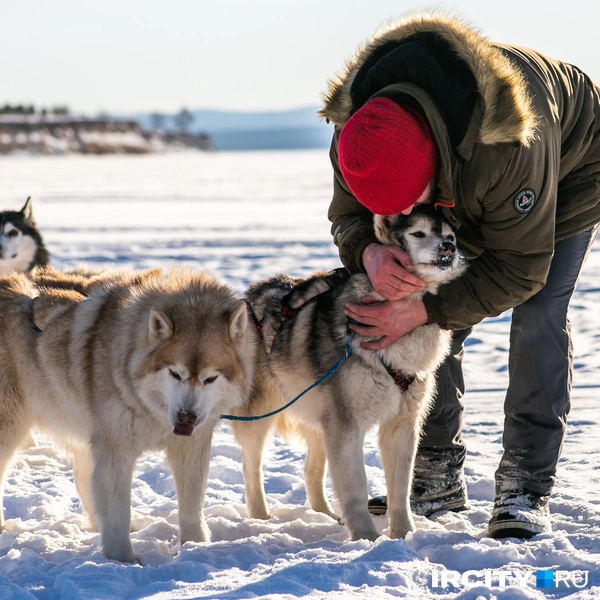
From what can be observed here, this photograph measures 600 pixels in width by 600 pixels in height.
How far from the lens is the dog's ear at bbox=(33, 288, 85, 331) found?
10.6 ft

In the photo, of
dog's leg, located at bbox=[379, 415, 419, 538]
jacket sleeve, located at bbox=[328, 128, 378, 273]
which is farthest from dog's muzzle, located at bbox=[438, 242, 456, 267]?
dog's leg, located at bbox=[379, 415, 419, 538]

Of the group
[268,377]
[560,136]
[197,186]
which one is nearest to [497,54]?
[560,136]

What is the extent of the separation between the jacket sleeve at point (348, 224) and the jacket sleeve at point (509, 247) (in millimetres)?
348

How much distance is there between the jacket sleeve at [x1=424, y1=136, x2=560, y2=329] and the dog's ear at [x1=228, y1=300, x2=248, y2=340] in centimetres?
68

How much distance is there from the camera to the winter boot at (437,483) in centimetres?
357

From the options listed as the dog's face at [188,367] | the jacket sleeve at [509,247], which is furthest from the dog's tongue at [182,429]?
the jacket sleeve at [509,247]

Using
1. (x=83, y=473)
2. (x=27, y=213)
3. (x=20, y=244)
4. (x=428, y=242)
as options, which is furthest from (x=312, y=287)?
(x=27, y=213)

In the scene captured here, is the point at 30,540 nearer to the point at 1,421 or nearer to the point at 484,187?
the point at 1,421

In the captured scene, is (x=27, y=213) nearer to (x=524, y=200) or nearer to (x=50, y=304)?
(x=50, y=304)

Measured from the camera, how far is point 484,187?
2852 millimetres

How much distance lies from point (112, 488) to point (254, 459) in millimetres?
731

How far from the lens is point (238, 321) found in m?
3.08

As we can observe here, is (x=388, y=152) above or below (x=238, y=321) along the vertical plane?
above

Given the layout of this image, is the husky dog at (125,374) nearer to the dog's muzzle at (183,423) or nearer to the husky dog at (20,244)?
the dog's muzzle at (183,423)
